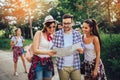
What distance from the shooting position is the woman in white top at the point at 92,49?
19.2ft

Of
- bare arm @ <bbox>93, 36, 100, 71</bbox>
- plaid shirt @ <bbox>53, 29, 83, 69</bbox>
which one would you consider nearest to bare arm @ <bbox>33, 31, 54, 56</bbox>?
plaid shirt @ <bbox>53, 29, 83, 69</bbox>

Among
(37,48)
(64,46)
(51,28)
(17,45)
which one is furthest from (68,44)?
(17,45)

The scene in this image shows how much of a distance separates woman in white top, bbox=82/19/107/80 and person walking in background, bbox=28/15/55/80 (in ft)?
2.20

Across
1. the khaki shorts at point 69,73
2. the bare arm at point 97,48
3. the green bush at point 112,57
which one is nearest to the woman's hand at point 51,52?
the khaki shorts at point 69,73

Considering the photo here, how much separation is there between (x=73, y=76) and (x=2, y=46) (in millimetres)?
30014

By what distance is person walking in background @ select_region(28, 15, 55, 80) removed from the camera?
5.83 metres

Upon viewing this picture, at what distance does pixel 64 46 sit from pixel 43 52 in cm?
43

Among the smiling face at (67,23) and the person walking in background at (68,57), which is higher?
the smiling face at (67,23)

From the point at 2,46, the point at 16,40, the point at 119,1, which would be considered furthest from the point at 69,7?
the point at 16,40

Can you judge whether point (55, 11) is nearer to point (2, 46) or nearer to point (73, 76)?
point (2, 46)

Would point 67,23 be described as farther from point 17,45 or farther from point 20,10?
point 20,10

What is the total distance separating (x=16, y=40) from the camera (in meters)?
12.3

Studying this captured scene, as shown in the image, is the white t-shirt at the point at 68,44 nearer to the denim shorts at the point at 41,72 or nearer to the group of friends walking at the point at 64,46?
the group of friends walking at the point at 64,46

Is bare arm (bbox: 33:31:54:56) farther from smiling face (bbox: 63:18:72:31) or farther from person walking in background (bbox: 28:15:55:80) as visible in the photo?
smiling face (bbox: 63:18:72:31)
